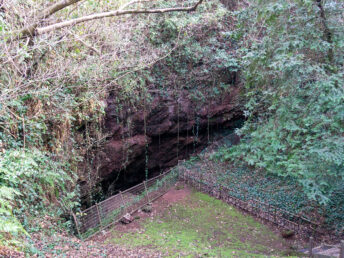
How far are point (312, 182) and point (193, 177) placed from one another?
738 cm

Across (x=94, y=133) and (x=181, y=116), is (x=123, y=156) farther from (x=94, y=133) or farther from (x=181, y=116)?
(x=181, y=116)

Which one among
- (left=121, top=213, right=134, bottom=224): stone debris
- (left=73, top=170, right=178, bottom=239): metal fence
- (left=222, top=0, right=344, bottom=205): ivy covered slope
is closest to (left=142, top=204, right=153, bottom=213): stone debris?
(left=73, top=170, right=178, bottom=239): metal fence

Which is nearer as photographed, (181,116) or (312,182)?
(312,182)

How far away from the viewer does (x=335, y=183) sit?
7879 millimetres

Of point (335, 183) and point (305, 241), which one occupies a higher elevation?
point (335, 183)

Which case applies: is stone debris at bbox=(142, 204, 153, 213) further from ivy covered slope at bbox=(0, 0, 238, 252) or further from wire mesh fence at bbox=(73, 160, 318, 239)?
ivy covered slope at bbox=(0, 0, 238, 252)

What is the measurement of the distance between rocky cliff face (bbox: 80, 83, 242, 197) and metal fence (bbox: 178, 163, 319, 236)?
228 centimetres

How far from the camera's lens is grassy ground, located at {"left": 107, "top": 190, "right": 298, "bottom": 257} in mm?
8445

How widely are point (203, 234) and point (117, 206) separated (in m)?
3.61

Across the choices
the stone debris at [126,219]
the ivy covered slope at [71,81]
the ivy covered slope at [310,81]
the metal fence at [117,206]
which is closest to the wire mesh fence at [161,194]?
the metal fence at [117,206]

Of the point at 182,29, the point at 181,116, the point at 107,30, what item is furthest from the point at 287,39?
the point at 181,116

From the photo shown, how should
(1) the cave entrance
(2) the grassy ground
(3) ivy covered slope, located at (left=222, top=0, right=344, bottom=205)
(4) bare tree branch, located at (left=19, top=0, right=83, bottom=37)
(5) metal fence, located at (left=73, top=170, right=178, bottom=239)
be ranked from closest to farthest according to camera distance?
1. (4) bare tree branch, located at (left=19, top=0, right=83, bottom=37)
2. (3) ivy covered slope, located at (left=222, top=0, right=344, bottom=205)
3. (2) the grassy ground
4. (5) metal fence, located at (left=73, top=170, right=178, bottom=239)
5. (1) the cave entrance

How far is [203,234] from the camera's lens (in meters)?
9.95

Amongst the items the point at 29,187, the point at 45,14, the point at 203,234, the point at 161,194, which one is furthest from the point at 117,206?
the point at 45,14
